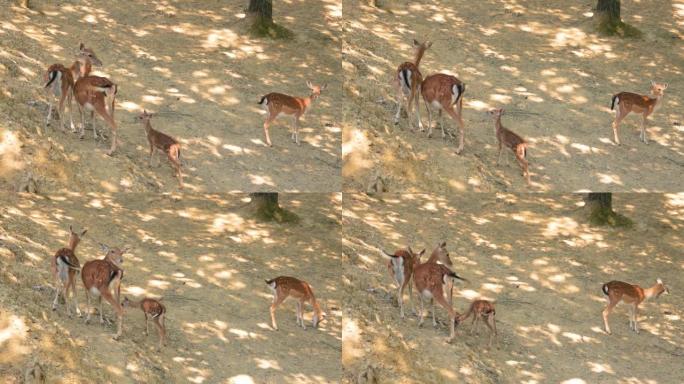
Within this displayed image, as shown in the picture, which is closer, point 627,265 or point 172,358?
point 172,358

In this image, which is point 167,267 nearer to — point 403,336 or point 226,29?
point 403,336

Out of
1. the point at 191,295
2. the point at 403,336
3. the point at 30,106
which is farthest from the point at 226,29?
the point at 403,336

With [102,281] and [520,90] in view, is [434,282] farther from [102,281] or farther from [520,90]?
[520,90]

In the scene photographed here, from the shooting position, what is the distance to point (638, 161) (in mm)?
27734

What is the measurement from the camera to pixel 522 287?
25828 mm

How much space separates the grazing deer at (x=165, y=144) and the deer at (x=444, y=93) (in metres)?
4.63

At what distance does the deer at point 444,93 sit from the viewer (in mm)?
26766

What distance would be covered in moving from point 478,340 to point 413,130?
182 inches

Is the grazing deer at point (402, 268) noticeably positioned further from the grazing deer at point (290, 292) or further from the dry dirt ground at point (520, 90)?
the dry dirt ground at point (520, 90)

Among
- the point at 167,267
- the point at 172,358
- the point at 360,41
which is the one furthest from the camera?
the point at 360,41

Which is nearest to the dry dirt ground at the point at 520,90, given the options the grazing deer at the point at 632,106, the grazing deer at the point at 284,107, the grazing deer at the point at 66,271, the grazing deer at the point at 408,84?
the grazing deer at the point at 632,106

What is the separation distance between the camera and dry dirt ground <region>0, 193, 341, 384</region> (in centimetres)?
2366

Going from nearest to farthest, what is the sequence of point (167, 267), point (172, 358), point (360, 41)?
point (172, 358), point (167, 267), point (360, 41)

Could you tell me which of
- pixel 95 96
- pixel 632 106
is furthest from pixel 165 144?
pixel 632 106
